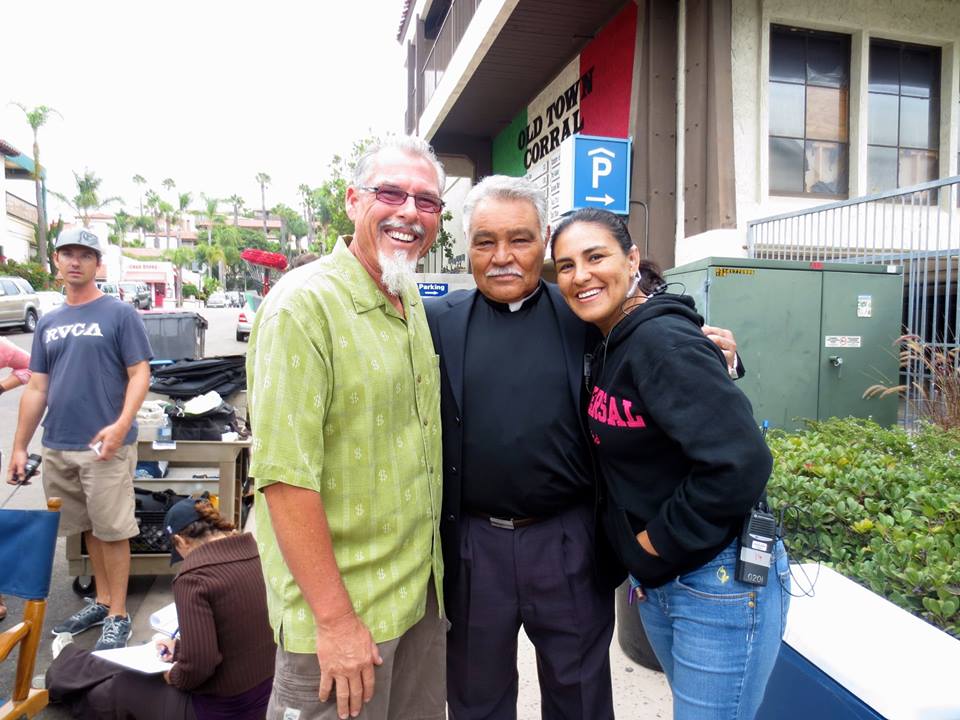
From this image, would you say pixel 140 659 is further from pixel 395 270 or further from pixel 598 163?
pixel 598 163

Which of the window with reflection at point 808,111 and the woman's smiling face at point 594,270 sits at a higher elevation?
the window with reflection at point 808,111

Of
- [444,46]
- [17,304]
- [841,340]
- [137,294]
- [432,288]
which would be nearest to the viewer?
[841,340]

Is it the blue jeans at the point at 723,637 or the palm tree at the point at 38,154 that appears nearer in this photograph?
the blue jeans at the point at 723,637

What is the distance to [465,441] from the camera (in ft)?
6.89

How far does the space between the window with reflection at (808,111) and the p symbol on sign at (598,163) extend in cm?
294

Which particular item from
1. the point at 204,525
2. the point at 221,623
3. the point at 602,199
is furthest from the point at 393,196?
the point at 602,199

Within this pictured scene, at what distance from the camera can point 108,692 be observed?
2.91 metres

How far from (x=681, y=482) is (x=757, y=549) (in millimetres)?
260

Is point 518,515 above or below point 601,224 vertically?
below

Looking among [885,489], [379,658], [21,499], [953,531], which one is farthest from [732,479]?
Result: [21,499]

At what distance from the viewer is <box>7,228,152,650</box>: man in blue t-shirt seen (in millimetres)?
3857

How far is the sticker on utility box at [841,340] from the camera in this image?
19.0 ft

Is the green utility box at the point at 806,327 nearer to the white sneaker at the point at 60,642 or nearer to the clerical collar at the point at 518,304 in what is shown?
the clerical collar at the point at 518,304

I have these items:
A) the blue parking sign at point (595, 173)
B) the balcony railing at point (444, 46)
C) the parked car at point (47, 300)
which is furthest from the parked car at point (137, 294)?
the blue parking sign at point (595, 173)
